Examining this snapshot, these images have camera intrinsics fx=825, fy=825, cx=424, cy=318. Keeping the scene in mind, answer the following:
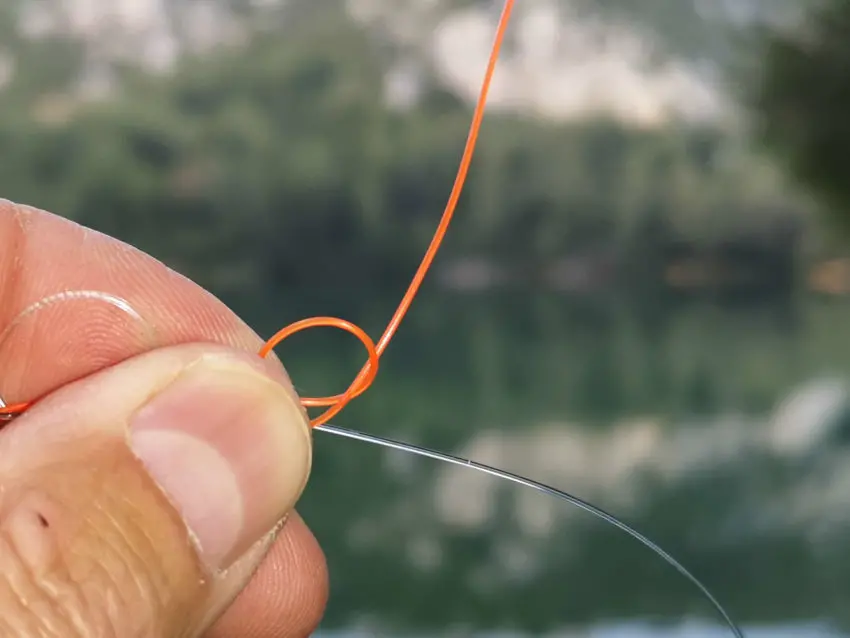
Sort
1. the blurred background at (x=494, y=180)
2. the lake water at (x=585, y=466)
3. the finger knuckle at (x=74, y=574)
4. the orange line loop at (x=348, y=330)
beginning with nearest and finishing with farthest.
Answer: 1. the finger knuckle at (x=74, y=574)
2. the orange line loop at (x=348, y=330)
3. the lake water at (x=585, y=466)
4. the blurred background at (x=494, y=180)

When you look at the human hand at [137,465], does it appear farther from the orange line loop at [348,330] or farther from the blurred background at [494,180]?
the blurred background at [494,180]

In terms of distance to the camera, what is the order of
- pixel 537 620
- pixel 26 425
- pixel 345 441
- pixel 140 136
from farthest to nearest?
pixel 140 136
pixel 345 441
pixel 537 620
pixel 26 425

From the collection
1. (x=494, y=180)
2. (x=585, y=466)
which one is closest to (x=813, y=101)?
(x=494, y=180)

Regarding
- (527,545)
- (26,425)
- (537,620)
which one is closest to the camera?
(26,425)

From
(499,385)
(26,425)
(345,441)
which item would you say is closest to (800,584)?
(345,441)

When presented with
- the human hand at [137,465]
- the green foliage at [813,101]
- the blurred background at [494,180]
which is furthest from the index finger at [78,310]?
the green foliage at [813,101]

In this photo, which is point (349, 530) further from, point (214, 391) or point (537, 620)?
point (214, 391)

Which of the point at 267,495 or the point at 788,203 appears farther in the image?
the point at 788,203

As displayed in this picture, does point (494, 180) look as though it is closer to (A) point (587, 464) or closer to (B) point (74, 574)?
(A) point (587, 464)
